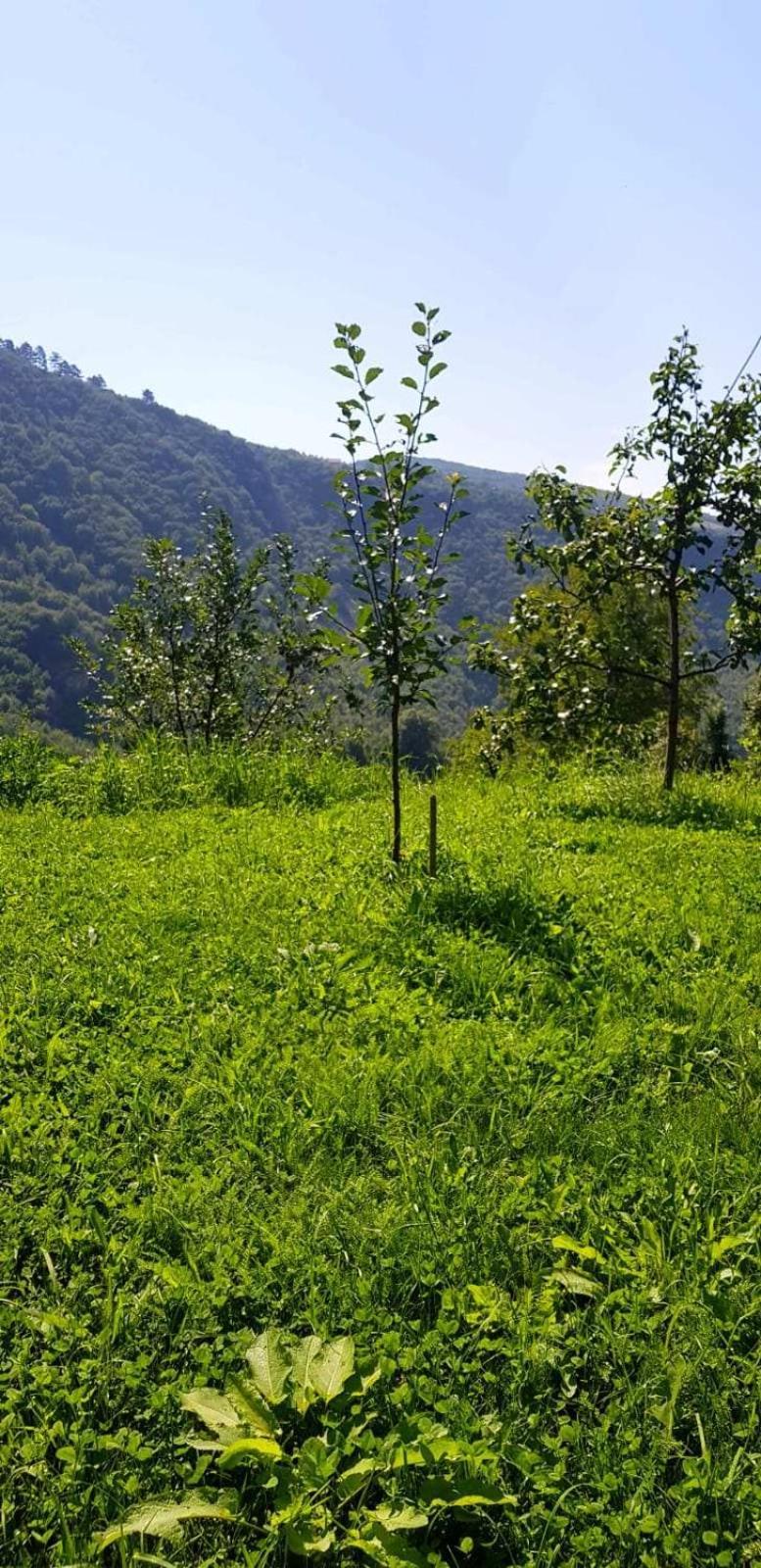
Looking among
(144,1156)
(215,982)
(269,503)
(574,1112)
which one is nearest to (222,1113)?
(144,1156)

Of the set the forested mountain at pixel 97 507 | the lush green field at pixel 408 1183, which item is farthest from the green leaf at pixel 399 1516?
the forested mountain at pixel 97 507

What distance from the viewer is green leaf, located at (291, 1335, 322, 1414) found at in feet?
6.33

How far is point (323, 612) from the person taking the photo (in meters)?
5.14

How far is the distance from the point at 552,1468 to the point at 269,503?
176834mm

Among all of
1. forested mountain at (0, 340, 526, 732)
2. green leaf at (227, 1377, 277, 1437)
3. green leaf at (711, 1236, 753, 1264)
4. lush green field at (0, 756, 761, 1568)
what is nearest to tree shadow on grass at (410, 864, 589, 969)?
lush green field at (0, 756, 761, 1568)

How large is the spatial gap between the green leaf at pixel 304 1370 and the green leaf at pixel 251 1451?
0.11 m

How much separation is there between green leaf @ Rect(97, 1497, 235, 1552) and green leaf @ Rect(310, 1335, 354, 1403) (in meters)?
0.29

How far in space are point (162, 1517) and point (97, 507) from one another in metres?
150

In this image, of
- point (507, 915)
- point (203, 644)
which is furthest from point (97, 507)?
point (507, 915)

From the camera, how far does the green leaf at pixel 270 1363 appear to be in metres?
1.96

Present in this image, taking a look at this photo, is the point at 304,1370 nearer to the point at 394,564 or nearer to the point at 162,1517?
the point at 162,1517

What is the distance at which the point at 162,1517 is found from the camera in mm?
1733

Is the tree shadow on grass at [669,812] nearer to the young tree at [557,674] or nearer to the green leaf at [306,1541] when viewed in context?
the young tree at [557,674]

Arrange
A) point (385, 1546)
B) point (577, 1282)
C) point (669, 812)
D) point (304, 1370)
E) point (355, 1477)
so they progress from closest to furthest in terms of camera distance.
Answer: point (385, 1546)
point (355, 1477)
point (304, 1370)
point (577, 1282)
point (669, 812)
